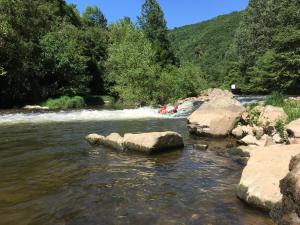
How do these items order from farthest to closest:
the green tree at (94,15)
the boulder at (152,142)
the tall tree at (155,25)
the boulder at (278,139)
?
the green tree at (94,15), the tall tree at (155,25), the boulder at (152,142), the boulder at (278,139)

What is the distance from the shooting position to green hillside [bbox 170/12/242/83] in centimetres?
13350

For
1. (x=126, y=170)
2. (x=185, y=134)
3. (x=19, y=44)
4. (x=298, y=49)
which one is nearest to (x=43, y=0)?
(x=19, y=44)

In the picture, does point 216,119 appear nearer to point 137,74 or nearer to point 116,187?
point 116,187

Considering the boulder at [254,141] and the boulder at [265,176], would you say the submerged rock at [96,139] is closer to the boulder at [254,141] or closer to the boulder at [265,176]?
the boulder at [254,141]

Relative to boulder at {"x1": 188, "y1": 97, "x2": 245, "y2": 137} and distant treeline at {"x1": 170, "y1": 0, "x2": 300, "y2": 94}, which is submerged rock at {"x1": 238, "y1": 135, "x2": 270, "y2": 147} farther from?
distant treeline at {"x1": 170, "y1": 0, "x2": 300, "y2": 94}

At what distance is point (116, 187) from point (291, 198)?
4.12 meters

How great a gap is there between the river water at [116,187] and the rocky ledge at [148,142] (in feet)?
1.01

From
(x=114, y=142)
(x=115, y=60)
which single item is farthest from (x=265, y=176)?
(x=115, y=60)

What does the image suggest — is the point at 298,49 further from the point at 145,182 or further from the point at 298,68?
the point at 145,182

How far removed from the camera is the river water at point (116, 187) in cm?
671

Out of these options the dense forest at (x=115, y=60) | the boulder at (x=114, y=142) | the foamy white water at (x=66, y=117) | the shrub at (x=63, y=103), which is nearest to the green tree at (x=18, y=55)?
the dense forest at (x=115, y=60)

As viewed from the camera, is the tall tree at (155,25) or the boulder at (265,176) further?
the tall tree at (155,25)

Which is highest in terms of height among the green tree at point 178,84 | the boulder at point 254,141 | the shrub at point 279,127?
the green tree at point 178,84

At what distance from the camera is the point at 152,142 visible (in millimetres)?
11938
